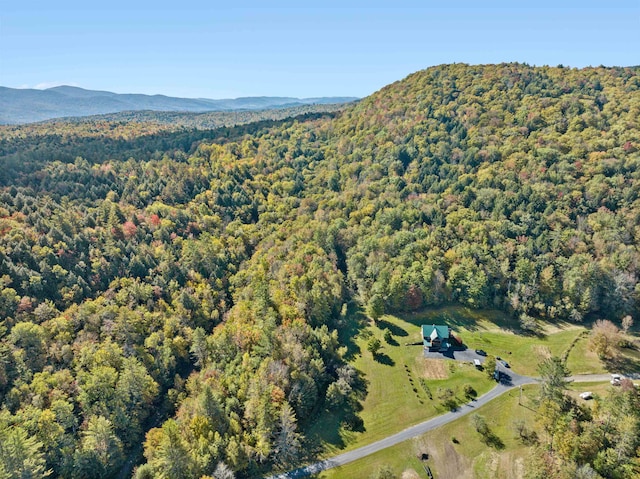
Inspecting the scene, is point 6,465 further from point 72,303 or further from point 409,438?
point 409,438

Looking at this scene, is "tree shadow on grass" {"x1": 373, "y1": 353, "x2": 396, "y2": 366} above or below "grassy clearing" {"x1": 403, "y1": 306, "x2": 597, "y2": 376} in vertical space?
below

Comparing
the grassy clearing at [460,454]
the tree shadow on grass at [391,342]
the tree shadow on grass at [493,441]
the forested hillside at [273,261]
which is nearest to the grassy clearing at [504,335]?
the forested hillside at [273,261]

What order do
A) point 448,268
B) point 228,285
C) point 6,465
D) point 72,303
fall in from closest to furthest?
point 6,465
point 72,303
point 448,268
point 228,285

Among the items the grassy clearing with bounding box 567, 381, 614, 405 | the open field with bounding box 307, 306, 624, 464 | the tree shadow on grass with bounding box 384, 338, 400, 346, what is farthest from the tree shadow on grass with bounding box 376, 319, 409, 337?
the grassy clearing with bounding box 567, 381, 614, 405

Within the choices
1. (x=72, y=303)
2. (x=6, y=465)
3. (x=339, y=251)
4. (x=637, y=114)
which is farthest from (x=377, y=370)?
(x=637, y=114)

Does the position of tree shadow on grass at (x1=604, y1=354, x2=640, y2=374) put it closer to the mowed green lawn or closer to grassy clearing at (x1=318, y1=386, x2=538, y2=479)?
the mowed green lawn
